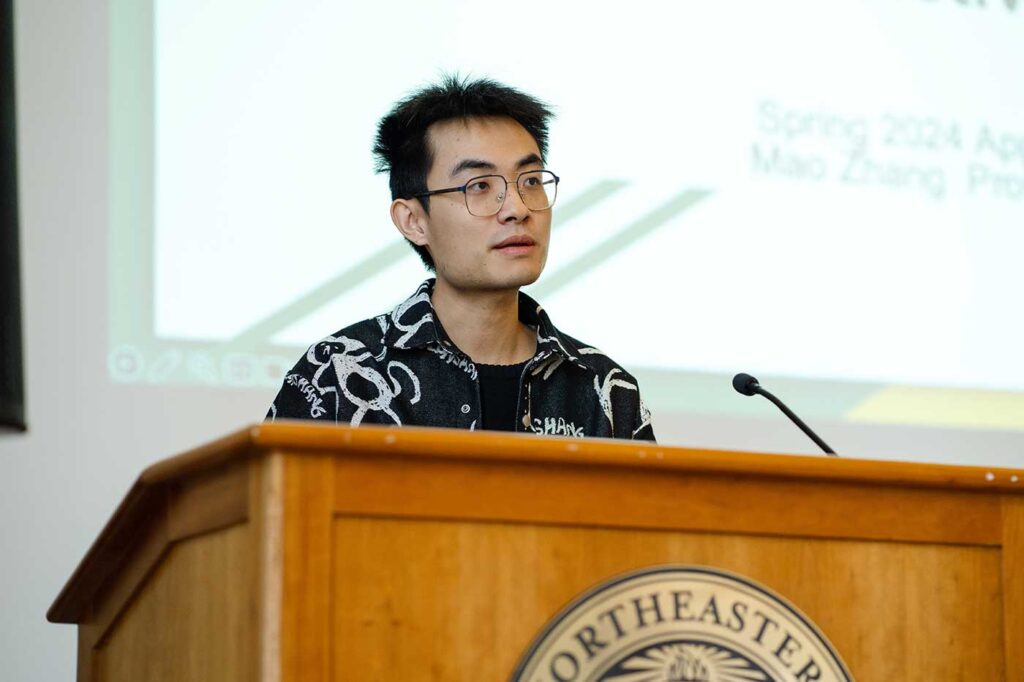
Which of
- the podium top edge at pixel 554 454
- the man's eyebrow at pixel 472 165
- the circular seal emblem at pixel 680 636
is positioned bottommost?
the circular seal emblem at pixel 680 636

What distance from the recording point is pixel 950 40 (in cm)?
369

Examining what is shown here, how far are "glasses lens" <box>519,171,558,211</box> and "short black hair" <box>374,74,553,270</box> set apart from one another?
10cm

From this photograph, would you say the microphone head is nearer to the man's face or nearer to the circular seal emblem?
the man's face

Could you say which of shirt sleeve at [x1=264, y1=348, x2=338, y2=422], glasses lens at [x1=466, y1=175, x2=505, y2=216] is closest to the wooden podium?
shirt sleeve at [x1=264, y1=348, x2=338, y2=422]

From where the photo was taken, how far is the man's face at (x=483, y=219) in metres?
2.31

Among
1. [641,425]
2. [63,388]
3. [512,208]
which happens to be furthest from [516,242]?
[63,388]

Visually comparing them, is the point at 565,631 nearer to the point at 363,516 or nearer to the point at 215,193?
the point at 363,516

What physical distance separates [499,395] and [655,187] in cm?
118

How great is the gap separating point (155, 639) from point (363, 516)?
0.47 meters

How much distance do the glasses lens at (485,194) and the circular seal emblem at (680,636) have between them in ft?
3.64

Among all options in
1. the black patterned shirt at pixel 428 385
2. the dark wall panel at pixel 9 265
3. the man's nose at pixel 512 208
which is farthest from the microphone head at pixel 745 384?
the dark wall panel at pixel 9 265

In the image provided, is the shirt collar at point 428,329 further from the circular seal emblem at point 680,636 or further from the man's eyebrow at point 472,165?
the circular seal emblem at point 680,636

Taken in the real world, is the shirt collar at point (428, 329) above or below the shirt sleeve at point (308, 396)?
above

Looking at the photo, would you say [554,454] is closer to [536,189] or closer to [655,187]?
[536,189]
